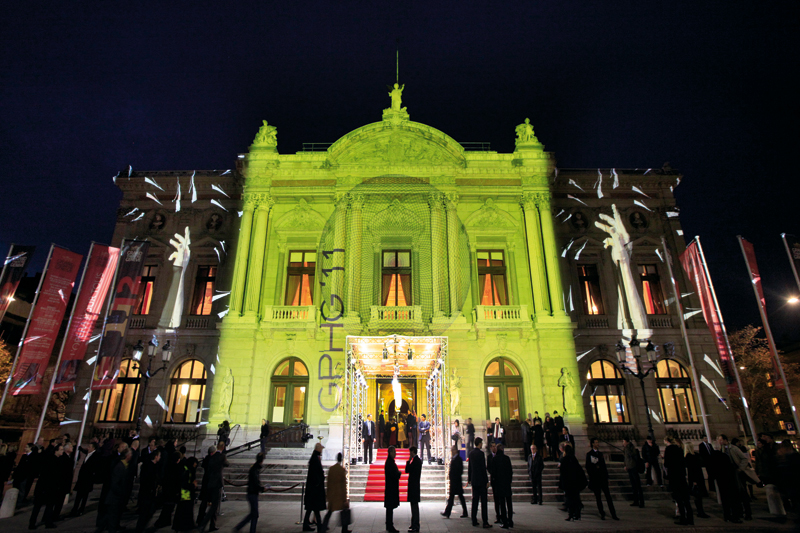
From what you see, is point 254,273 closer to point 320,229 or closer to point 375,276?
point 320,229

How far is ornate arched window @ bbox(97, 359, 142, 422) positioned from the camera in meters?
20.9

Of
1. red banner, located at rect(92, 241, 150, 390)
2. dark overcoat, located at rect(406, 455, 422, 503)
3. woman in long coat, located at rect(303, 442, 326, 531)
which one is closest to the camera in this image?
woman in long coat, located at rect(303, 442, 326, 531)

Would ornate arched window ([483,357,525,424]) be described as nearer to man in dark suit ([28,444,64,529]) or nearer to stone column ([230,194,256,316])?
stone column ([230,194,256,316])

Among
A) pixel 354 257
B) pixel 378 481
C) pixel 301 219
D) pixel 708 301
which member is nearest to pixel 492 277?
pixel 354 257

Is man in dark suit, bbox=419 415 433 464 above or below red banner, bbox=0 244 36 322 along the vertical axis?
below

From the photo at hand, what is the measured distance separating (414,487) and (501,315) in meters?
12.7

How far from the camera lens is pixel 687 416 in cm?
2044

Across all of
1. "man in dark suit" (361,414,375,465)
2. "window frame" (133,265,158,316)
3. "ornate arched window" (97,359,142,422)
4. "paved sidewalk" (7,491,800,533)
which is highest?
"window frame" (133,265,158,316)

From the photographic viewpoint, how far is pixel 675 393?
68.2 feet

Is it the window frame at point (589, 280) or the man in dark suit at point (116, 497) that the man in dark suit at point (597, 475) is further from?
the window frame at point (589, 280)

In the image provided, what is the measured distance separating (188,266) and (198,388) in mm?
6472

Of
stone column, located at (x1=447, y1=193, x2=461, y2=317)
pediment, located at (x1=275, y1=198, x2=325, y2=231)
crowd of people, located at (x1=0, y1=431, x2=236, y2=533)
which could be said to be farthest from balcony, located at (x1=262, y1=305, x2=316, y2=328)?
crowd of people, located at (x1=0, y1=431, x2=236, y2=533)

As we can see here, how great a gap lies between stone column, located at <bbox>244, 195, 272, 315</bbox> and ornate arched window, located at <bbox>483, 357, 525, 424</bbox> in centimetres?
1168

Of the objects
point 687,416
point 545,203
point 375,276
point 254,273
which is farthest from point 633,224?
point 254,273
